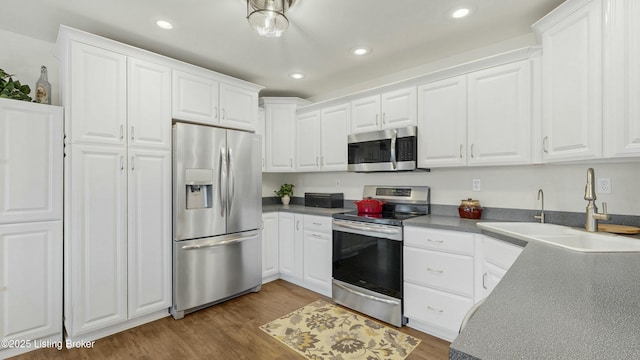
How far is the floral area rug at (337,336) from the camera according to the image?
6.84 feet

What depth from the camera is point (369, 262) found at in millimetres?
2676

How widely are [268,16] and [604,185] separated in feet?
8.50

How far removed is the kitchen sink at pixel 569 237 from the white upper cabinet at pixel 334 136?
5.54ft

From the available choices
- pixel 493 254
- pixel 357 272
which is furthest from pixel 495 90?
pixel 357 272

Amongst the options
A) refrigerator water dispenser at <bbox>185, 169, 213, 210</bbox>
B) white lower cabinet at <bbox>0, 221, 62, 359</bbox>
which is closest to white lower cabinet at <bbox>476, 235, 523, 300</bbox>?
refrigerator water dispenser at <bbox>185, 169, 213, 210</bbox>

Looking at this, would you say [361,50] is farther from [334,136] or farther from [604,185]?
[604,185]

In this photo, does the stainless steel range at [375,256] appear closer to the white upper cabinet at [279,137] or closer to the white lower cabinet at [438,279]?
the white lower cabinet at [438,279]

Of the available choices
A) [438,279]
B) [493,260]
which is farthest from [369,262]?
[493,260]

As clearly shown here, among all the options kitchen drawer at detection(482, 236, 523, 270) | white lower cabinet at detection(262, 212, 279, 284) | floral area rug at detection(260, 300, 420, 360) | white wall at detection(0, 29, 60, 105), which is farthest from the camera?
white lower cabinet at detection(262, 212, 279, 284)

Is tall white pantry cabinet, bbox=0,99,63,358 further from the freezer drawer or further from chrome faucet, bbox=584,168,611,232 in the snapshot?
chrome faucet, bbox=584,168,611,232

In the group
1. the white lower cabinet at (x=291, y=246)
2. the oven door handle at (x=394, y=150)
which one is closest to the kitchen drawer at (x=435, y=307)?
the oven door handle at (x=394, y=150)

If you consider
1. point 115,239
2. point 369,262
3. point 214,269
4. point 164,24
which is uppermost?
point 164,24

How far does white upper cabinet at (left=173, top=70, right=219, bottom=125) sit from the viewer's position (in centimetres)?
270

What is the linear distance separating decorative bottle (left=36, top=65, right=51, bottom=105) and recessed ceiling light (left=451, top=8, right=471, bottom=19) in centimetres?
317
